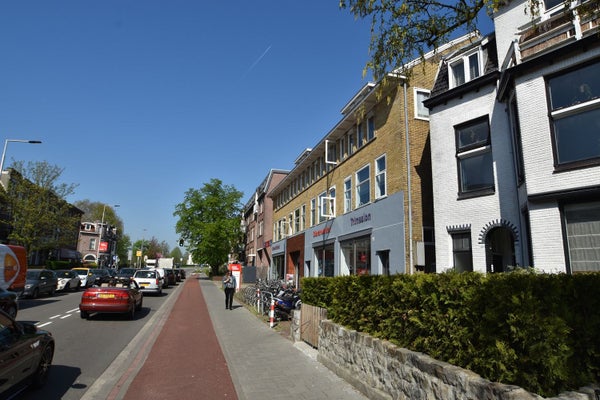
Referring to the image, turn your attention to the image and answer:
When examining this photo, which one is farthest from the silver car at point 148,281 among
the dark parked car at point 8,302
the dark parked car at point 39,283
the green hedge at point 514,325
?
the green hedge at point 514,325

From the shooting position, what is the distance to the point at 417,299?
212 inches

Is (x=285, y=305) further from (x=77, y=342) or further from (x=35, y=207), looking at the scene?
(x=35, y=207)

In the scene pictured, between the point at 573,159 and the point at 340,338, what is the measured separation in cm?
693

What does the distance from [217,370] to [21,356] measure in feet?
11.0

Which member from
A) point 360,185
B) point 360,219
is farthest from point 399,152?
point 360,219

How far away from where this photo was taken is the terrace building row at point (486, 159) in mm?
9180

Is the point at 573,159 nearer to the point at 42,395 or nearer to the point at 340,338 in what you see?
the point at 340,338

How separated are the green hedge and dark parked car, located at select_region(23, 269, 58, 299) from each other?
2275 centimetres

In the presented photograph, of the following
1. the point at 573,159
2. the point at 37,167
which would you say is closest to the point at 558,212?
the point at 573,159

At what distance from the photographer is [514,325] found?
3.76 m

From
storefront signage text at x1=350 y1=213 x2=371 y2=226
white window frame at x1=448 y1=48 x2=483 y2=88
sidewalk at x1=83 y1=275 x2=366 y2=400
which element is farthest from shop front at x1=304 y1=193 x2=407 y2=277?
sidewalk at x1=83 y1=275 x2=366 y2=400

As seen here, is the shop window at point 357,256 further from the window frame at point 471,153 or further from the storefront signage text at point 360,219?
the window frame at point 471,153

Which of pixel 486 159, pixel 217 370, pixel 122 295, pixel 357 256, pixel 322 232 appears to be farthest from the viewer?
pixel 322 232

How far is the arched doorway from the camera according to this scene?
1170cm
